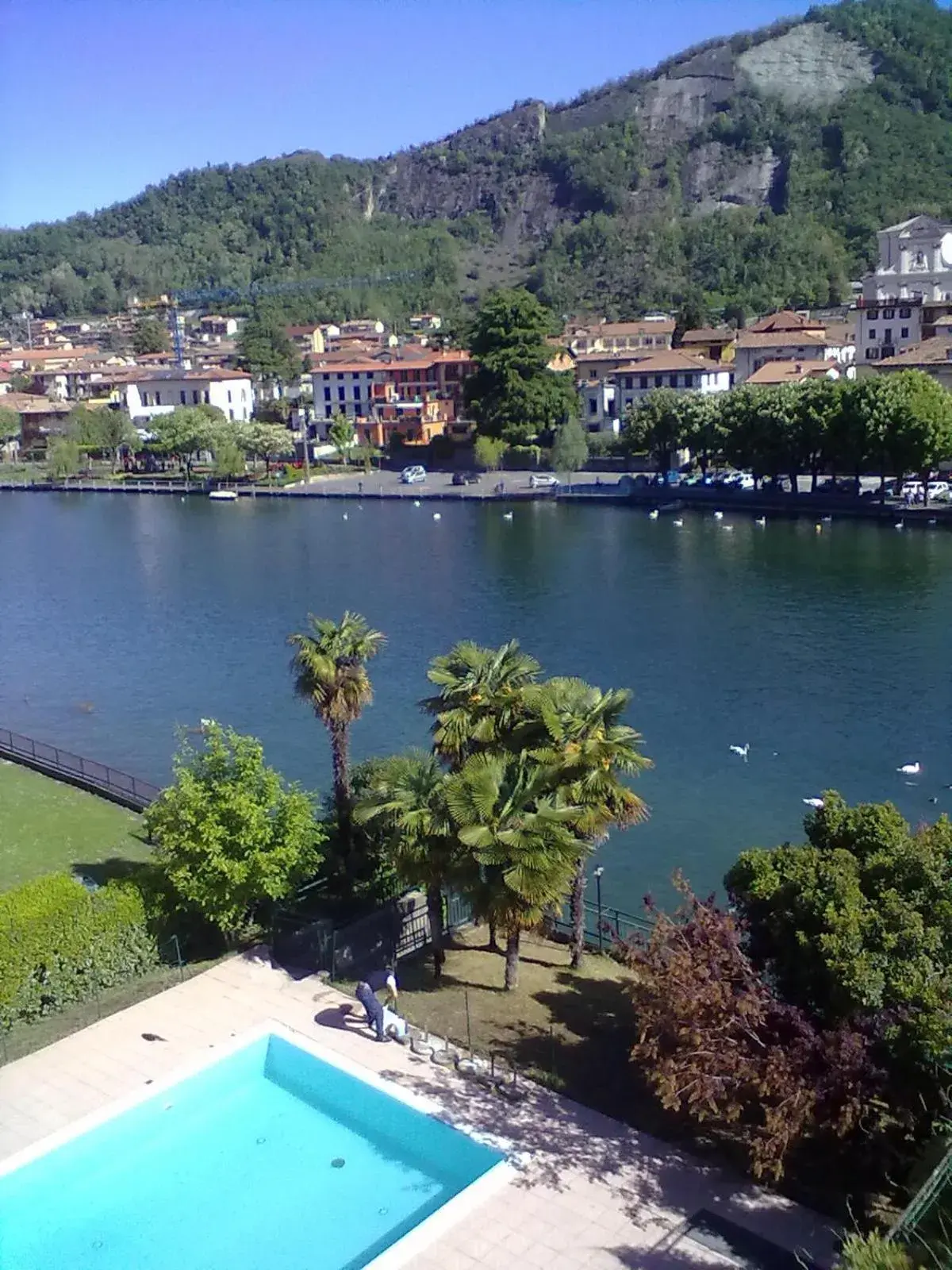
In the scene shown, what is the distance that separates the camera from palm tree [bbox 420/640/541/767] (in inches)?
635

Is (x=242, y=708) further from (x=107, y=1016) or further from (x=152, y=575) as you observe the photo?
(x=152, y=575)

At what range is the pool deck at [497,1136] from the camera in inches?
416

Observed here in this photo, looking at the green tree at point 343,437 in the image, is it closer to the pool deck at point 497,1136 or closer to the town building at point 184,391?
the town building at point 184,391

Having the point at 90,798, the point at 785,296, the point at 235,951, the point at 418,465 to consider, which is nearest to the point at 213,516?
the point at 418,465

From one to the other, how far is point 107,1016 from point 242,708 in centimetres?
1736

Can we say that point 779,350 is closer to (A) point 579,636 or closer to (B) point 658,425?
(B) point 658,425

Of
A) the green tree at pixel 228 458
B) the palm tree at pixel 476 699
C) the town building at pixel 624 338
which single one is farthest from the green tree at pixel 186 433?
the palm tree at pixel 476 699

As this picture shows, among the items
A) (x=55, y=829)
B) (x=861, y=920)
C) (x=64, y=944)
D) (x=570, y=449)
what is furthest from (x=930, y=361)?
(x=64, y=944)

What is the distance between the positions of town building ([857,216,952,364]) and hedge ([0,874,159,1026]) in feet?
253

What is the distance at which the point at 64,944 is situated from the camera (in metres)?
14.9

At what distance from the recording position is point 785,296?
125 meters

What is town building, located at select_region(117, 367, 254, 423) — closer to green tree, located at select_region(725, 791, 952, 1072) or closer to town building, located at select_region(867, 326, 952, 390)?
town building, located at select_region(867, 326, 952, 390)

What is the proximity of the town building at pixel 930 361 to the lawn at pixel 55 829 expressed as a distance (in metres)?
55.1

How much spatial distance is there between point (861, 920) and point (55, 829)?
598 inches
